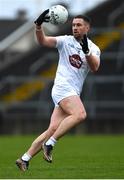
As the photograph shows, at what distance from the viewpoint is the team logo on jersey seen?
1249 centimetres

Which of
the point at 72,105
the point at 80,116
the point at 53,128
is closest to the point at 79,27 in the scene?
the point at 72,105

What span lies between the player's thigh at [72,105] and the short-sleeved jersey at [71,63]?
163mm

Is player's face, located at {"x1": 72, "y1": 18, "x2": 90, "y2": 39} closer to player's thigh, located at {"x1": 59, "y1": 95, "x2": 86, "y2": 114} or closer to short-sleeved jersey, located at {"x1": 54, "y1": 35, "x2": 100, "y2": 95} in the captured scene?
short-sleeved jersey, located at {"x1": 54, "y1": 35, "x2": 100, "y2": 95}

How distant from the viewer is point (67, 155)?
16719 mm

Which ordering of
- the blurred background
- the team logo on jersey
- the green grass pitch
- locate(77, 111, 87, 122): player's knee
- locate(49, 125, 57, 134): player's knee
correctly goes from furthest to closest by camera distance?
the blurred background → locate(49, 125, 57, 134): player's knee → the team logo on jersey → locate(77, 111, 87, 122): player's knee → the green grass pitch

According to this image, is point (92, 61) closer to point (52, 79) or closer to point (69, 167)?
point (69, 167)

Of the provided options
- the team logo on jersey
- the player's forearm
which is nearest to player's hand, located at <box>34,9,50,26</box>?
the team logo on jersey

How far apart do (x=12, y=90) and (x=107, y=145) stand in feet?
39.1

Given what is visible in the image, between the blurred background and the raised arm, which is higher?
the raised arm

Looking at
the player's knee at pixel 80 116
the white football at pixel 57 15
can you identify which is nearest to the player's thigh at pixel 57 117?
the player's knee at pixel 80 116

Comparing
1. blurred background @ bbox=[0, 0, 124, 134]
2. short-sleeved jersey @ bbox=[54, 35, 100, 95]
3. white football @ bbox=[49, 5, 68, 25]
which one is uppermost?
white football @ bbox=[49, 5, 68, 25]

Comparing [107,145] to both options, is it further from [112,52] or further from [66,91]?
[112,52]

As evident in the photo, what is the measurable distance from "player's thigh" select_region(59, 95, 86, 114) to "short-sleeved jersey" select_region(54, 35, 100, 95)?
163 millimetres

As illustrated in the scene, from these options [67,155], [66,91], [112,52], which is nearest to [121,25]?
[112,52]
